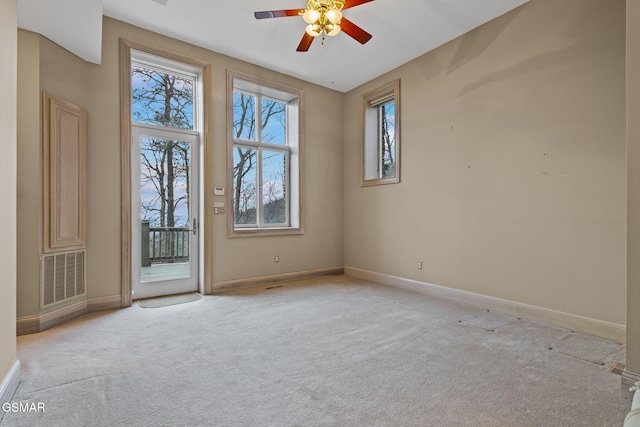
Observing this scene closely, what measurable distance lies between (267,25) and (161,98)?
1.76 metres

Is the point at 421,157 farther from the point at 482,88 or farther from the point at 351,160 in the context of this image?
the point at 351,160

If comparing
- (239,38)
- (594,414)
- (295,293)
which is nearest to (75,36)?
(239,38)

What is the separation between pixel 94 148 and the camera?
3654mm

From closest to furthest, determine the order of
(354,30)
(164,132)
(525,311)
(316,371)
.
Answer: (316,371), (354,30), (525,311), (164,132)

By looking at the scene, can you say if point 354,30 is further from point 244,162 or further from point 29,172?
point 29,172

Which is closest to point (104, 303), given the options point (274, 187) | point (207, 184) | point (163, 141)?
point (207, 184)

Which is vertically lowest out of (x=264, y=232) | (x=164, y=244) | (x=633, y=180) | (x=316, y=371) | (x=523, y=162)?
(x=316, y=371)

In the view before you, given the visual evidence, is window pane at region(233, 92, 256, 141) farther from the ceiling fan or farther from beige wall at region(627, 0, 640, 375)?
beige wall at region(627, 0, 640, 375)

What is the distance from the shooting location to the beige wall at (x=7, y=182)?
6.03ft

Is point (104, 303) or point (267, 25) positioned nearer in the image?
point (104, 303)

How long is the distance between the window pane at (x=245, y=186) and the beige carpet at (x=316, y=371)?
71.1 inches

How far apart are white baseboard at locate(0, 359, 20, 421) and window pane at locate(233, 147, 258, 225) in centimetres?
308

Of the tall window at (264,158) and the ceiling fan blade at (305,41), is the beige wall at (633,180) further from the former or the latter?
the tall window at (264,158)

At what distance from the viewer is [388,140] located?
5.34m
